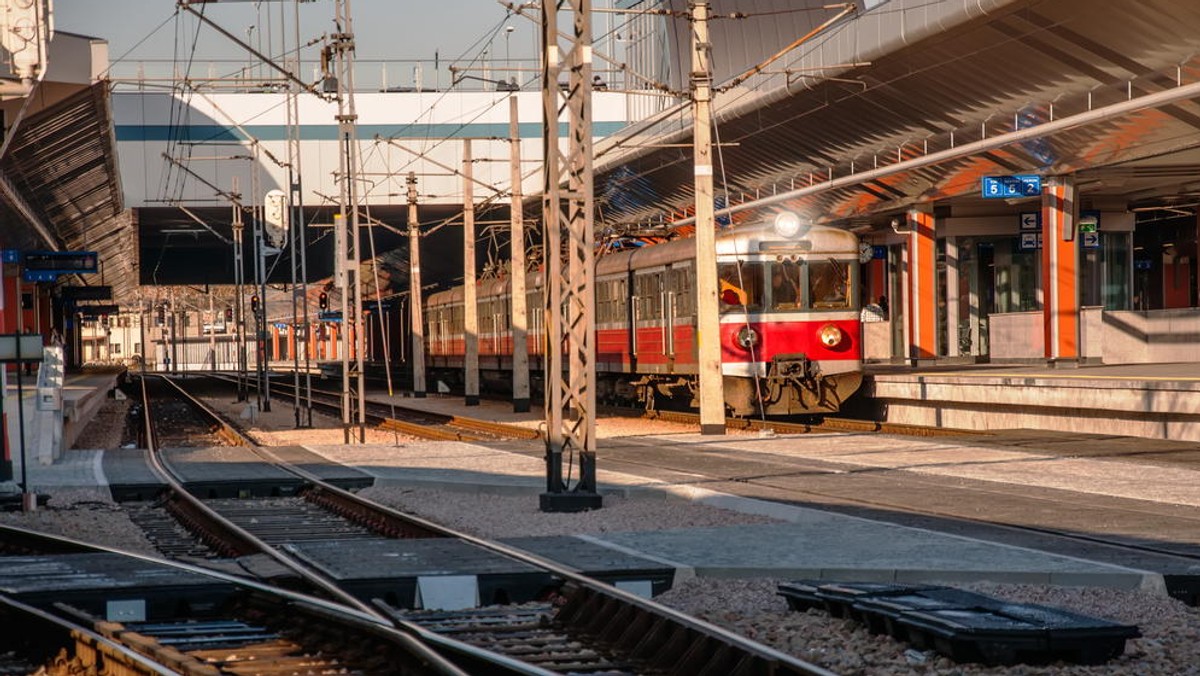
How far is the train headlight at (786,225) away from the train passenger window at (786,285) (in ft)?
1.59

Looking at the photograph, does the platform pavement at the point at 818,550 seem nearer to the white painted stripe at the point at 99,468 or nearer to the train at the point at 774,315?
the white painted stripe at the point at 99,468

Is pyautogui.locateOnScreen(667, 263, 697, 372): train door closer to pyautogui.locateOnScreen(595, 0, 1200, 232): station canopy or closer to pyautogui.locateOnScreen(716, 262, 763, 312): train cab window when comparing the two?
pyautogui.locateOnScreen(716, 262, 763, 312): train cab window

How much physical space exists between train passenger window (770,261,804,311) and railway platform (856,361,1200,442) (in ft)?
9.36

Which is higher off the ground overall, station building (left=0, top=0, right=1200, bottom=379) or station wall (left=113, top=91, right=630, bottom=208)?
station wall (left=113, top=91, right=630, bottom=208)

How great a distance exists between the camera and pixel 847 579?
1056cm

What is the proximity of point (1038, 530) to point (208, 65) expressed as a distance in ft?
167

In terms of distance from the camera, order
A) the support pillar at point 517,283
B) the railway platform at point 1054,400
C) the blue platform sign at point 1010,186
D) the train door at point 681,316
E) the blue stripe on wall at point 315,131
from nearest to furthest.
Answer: the railway platform at point 1054,400 → the train door at point 681,316 → the blue platform sign at point 1010,186 → the support pillar at point 517,283 → the blue stripe on wall at point 315,131

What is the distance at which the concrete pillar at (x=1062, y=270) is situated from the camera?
34.5 metres

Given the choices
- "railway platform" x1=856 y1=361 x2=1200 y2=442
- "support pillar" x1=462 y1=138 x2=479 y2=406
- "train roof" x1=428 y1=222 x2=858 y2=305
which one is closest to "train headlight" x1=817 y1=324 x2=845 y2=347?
"train roof" x1=428 y1=222 x2=858 y2=305

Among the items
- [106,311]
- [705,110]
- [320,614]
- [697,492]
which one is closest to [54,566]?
[320,614]

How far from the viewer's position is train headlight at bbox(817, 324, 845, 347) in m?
29.3

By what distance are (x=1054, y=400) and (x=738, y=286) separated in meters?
5.95

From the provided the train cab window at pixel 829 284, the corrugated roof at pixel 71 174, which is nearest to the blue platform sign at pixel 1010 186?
the train cab window at pixel 829 284

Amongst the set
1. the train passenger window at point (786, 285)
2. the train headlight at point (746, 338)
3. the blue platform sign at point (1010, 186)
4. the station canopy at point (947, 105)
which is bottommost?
the train headlight at point (746, 338)
